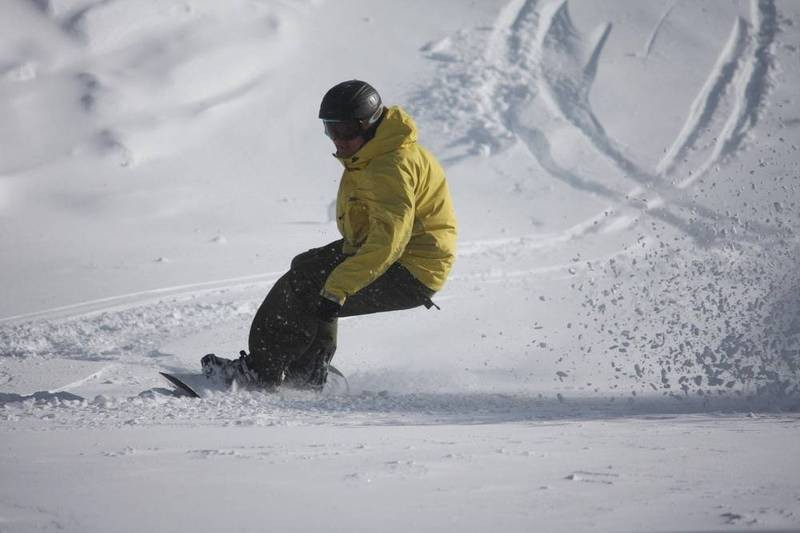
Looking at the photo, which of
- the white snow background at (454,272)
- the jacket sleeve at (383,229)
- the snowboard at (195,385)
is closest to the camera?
the white snow background at (454,272)

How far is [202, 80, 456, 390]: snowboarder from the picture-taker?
403cm

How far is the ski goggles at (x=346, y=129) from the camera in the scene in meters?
4.21

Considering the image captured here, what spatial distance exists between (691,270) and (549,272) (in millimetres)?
1166

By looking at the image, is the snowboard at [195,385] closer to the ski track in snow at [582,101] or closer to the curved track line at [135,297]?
the curved track line at [135,297]

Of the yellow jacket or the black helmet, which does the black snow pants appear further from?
the black helmet

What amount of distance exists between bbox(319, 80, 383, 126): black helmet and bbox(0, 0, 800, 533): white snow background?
1.29m

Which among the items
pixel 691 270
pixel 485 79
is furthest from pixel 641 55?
pixel 691 270

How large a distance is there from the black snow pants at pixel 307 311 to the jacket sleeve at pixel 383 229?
1.23ft

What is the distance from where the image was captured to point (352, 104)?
13.7 ft

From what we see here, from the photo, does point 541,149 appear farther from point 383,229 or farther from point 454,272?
point 383,229

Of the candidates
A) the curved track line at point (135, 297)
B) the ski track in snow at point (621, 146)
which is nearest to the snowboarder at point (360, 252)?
the ski track in snow at point (621, 146)

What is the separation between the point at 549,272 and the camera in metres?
8.25

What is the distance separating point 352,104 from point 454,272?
4125 millimetres

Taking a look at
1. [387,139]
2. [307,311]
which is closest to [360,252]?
[387,139]
